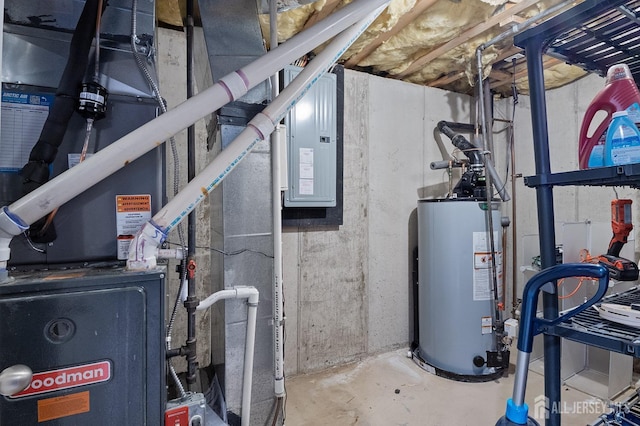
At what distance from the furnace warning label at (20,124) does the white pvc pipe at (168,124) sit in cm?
25

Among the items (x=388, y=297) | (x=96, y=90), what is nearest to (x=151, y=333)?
(x=96, y=90)

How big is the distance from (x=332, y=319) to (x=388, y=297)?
537mm

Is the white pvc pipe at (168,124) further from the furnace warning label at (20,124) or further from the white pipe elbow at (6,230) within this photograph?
the furnace warning label at (20,124)

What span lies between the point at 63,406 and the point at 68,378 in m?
0.06

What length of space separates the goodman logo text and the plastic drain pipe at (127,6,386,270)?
0.76 feet

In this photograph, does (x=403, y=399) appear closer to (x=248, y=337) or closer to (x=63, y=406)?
(x=248, y=337)

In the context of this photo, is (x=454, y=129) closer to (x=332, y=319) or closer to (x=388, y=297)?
(x=388, y=297)

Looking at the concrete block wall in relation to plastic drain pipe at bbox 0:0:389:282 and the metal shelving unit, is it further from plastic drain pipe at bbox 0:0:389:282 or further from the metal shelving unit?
the metal shelving unit

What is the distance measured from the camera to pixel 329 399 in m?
1.95

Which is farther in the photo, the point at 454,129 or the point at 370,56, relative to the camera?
the point at 454,129

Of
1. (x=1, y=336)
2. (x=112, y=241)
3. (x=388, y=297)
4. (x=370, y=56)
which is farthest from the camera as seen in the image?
(x=388, y=297)

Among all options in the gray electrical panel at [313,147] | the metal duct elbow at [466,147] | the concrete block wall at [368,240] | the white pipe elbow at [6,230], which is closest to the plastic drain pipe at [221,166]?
the white pipe elbow at [6,230]

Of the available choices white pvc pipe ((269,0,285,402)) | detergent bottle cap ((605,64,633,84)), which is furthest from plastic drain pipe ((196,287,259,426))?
detergent bottle cap ((605,64,633,84))

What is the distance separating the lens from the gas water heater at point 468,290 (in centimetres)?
214
